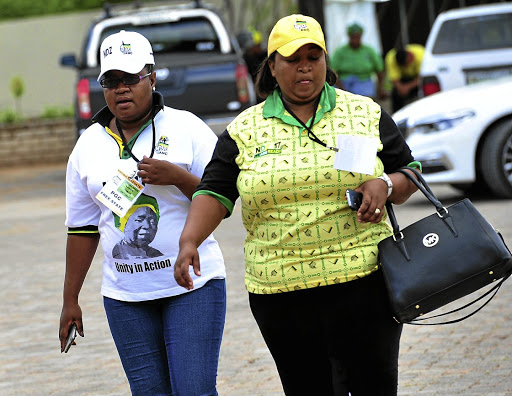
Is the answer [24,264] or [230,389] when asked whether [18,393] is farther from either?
[24,264]

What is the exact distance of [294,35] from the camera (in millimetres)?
3799

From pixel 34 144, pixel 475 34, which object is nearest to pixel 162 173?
pixel 475 34

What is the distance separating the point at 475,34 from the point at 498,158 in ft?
13.1

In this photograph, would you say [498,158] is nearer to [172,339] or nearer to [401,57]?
[401,57]

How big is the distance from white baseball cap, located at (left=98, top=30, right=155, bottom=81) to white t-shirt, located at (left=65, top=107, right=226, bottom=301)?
0.23m

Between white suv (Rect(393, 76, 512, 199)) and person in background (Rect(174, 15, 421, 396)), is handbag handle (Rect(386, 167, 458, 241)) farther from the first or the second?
white suv (Rect(393, 76, 512, 199))

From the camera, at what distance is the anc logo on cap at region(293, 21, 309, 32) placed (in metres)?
3.80

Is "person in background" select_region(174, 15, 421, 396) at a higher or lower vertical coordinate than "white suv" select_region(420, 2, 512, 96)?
higher

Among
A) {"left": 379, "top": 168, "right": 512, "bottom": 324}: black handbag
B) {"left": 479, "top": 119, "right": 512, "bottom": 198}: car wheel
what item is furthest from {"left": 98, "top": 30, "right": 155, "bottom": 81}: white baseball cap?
→ {"left": 479, "top": 119, "right": 512, "bottom": 198}: car wheel

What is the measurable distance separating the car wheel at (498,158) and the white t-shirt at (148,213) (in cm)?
772

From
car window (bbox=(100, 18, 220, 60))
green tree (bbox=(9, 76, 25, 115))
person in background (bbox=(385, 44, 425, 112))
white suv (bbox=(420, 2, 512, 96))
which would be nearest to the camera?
white suv (bbox=(420, 2, 512, 96))

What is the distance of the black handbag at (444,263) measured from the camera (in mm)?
3715

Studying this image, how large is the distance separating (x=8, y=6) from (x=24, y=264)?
27.2m

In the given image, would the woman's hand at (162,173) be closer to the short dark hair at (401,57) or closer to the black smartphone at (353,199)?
the black smartphone at (353,199)
